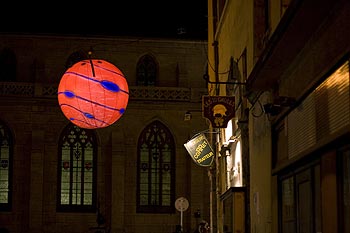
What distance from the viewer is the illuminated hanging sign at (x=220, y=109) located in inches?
601

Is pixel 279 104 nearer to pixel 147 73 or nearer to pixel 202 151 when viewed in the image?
pixel 202 151

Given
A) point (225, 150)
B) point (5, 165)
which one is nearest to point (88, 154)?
point (5, 165)

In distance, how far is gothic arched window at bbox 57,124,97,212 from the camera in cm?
4081

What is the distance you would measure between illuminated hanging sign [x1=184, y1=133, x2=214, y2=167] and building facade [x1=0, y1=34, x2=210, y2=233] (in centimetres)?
2036

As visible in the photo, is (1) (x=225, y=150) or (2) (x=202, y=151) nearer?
(1) (x=225, y=150)

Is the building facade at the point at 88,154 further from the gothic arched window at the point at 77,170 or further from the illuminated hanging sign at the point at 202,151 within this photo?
the illuminated hanging sign at the point at 202,151

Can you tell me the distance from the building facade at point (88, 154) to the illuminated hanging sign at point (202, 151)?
20.4 meters

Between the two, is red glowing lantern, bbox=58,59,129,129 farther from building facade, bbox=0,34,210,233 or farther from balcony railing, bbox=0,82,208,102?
balcony railing, bbox=0,82,208,102

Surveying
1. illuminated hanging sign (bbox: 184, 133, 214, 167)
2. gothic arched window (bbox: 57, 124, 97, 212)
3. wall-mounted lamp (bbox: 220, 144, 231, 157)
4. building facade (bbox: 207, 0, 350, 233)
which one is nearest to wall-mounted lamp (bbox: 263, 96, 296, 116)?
building facade (bbox: 207, 0, 350, 233)

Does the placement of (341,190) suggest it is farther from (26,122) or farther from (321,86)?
(26,122)

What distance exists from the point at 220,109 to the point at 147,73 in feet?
93.0

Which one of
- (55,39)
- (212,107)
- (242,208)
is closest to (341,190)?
(242,208)

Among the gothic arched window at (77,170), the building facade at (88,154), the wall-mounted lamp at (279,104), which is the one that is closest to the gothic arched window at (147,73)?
the building facade at (88,154)

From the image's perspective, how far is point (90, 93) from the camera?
51.0 feet
